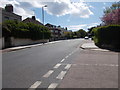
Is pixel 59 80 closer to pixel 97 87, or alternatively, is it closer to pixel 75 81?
pixel 75 81

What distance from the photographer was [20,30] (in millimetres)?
31234

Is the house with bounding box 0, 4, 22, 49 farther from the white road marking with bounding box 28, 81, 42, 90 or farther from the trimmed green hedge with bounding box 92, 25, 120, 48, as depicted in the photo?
the white road marking with bounding box 28, 81, 42, 90

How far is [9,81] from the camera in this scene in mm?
5996

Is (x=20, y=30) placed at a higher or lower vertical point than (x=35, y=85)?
higher

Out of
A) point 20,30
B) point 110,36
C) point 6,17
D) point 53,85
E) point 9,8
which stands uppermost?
point 9,8

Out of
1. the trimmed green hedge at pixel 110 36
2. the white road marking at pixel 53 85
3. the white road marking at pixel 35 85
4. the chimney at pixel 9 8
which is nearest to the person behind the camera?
the white road marking at pixel 35 85

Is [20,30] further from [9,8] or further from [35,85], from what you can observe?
[35,85]

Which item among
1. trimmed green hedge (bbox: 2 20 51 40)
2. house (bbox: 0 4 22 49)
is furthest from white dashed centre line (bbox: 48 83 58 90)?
trimmed green hedge (bbox: 2 20 51 40)

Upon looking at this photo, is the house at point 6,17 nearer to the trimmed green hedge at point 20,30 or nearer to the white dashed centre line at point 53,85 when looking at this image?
the trimmed green hedge at point 20,30

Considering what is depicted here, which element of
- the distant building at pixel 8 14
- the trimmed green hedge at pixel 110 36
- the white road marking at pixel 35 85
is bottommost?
the white road marking at pixel 35 85

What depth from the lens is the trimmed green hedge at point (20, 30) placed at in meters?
26.2

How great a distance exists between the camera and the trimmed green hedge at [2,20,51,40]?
1033 inches

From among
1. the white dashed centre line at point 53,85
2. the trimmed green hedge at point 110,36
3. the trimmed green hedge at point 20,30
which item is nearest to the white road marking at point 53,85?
the white dashed centre line at point 53,85

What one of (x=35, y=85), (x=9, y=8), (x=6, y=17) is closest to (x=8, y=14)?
(x=6, y=17)
